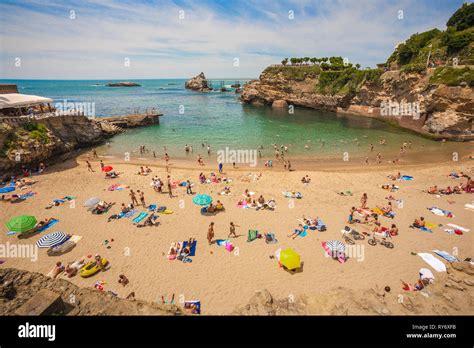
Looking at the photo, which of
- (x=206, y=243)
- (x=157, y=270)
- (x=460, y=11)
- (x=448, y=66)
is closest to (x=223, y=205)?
(x=206, y=243)

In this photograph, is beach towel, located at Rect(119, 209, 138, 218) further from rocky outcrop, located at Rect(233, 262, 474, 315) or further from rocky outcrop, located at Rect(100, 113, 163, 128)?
rocky outcrop, located at Rect(100, 113, 163, 128)

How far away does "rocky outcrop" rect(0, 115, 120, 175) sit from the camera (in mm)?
21125

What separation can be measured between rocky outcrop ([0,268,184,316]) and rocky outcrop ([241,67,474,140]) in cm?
4379

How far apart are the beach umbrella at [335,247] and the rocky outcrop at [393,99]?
34633 mm

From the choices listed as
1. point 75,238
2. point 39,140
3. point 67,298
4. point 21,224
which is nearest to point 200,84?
point 39,140

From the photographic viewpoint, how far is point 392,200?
17.2 m

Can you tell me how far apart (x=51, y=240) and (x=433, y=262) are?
19.2 m

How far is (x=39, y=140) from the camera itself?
2331cm

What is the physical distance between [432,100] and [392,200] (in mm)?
28183

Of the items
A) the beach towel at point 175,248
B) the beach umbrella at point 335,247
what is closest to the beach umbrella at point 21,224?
the beach towel at point 175,248

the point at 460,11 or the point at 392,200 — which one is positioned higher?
the point at 460,11

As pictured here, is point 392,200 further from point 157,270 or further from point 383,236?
point 157,270

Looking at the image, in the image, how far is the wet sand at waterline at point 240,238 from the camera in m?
10.0
